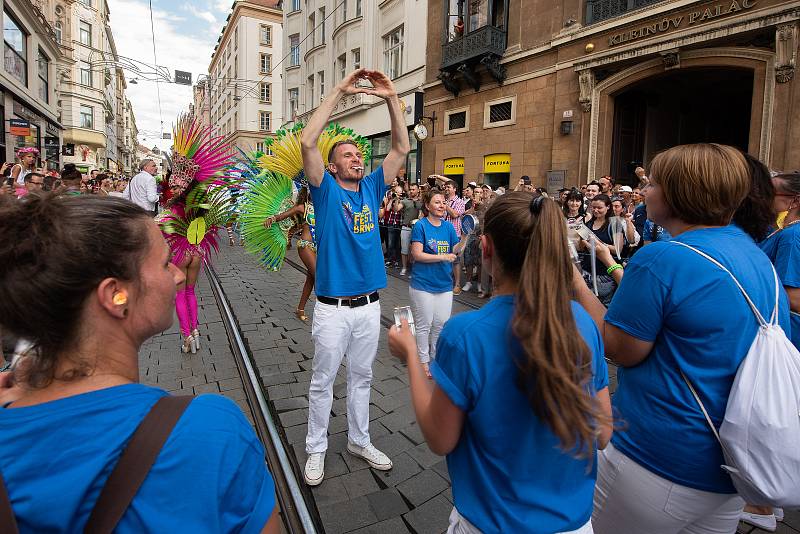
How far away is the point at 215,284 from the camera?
29.3 ft

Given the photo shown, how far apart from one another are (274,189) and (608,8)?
37.4ft

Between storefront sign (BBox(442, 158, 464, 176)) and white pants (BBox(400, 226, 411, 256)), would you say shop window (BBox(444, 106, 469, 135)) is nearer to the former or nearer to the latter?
storefront sign (BBox(442, 158, 464, 176))

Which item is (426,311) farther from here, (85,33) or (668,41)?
(85,33)

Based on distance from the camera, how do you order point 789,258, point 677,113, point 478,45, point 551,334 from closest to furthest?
point 551,334, point 789,258, point 677,113, point 478,45

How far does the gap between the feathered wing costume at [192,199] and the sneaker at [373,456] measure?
2.74 metres

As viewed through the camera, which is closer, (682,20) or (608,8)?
(682,20)

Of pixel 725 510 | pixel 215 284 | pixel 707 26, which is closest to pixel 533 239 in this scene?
pixel 725 510

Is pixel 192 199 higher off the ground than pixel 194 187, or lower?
lower

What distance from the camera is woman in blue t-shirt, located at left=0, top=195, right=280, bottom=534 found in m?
0.81

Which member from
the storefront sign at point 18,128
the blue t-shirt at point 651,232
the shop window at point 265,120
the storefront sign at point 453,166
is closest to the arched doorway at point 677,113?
the storefront sign at point 453,166

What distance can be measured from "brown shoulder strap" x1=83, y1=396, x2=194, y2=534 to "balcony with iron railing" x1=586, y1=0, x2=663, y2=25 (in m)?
14.5

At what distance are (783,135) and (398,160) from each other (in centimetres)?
1047

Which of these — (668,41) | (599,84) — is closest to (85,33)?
(599,84)

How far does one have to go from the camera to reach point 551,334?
4.14 ft
